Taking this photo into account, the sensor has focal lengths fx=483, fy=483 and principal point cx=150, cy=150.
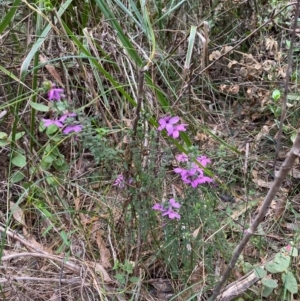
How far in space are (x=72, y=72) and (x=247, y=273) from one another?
3.50ft

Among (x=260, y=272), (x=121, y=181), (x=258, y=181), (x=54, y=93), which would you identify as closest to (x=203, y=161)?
(x=121, y=181)

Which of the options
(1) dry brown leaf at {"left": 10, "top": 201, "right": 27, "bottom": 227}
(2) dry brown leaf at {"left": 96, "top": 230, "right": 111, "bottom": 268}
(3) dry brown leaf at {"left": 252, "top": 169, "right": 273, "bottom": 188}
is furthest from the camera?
(3) dry brown leaf at {"left": 252, "top": 169, "right": 273, "bottom": 188}

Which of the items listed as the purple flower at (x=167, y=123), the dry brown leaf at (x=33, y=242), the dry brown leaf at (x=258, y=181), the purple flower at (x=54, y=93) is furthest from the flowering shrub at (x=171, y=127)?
the dry brown leaf at (x=258, y=181)

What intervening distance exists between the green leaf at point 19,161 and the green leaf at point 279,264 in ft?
2.79

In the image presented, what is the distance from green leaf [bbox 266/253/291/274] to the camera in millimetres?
1305

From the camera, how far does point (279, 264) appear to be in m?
1.31

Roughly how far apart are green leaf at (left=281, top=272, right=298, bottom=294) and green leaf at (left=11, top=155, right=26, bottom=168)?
2.94 ft

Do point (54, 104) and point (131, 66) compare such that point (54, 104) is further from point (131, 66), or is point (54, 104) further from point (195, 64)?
point (195, 64)

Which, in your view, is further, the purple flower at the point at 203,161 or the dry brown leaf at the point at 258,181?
the dry brown leaf at the point at 258,181

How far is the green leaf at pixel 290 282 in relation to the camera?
129cm

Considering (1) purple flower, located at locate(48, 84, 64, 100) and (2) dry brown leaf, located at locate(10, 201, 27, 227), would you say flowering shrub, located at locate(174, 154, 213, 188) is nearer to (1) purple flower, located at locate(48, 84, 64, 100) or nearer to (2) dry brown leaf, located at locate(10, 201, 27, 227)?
(1) purple flower, located at locate(48, 84, 64, 100)

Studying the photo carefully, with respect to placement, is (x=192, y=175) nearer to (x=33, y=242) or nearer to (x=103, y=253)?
(x=103, y=253)

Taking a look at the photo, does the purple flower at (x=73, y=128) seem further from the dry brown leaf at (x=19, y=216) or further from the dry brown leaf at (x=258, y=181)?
the dry brown leaf at (x=258, y=181)

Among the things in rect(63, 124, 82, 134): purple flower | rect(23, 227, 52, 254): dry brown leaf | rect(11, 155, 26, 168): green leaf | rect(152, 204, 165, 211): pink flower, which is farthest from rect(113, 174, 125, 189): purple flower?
rect(11, 155, 26, 168): green leaf
